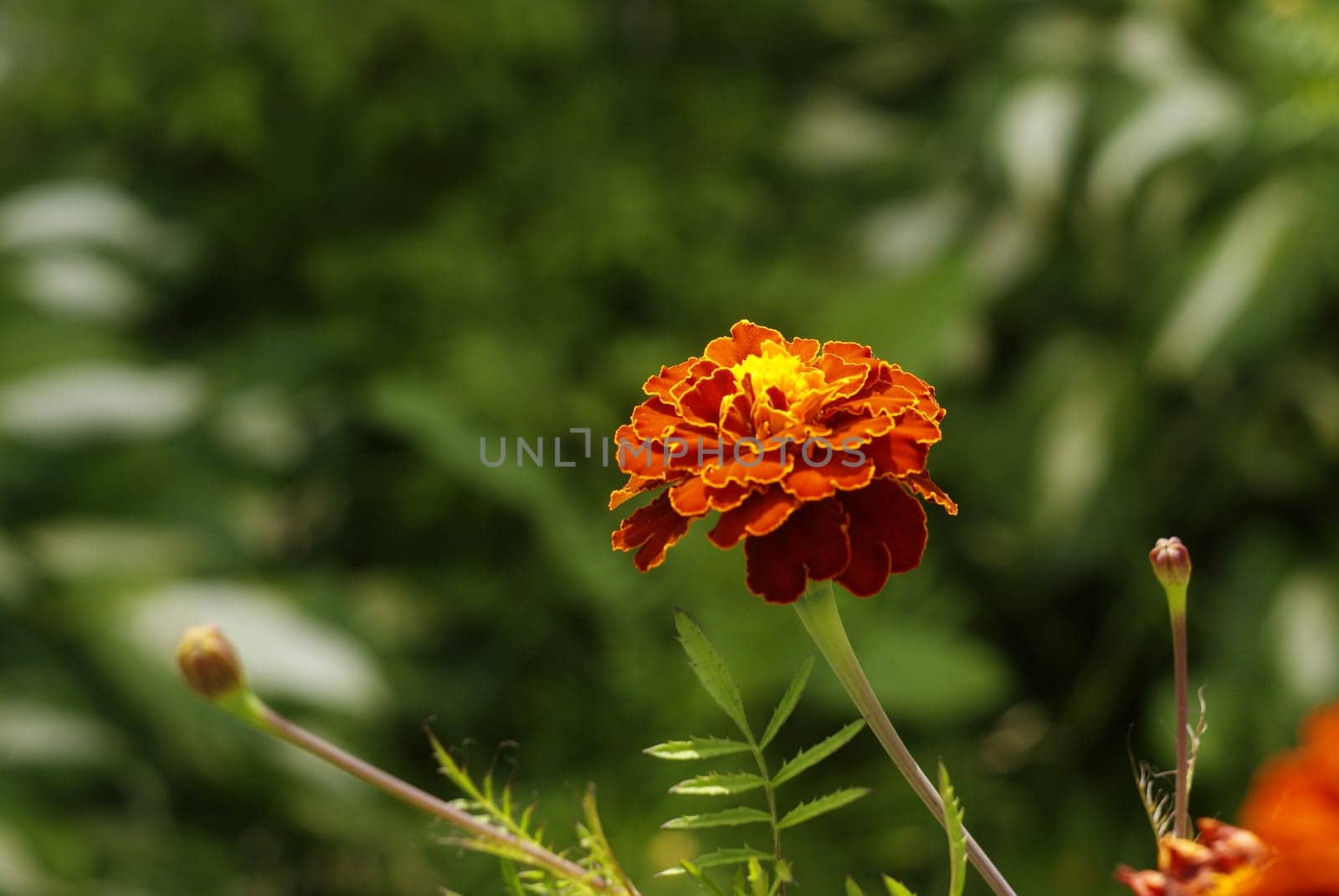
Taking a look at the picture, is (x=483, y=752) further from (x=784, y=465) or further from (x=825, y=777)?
(x=784, y=465)

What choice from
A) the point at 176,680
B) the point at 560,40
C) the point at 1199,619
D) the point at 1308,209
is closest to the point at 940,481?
the point at 1199,619

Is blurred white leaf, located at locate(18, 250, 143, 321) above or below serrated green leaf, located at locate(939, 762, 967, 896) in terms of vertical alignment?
above

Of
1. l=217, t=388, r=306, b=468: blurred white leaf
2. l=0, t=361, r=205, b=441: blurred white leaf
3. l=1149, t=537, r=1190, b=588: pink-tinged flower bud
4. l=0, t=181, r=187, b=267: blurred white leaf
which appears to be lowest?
l=1149, t=537, r=1190, b=588: pink-tinged flower bud

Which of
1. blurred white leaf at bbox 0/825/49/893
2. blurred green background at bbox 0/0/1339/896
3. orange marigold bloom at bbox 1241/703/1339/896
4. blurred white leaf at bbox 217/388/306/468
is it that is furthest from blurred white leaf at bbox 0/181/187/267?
orange marigold bloom at bbox 1241/703/1339/896

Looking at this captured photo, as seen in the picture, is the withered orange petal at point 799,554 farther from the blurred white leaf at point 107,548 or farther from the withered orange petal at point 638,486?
the blurred white leaf at point 107,548

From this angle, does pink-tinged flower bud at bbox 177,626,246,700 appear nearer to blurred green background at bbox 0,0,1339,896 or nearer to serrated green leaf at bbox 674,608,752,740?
serrated green leaf at bbox 674,608,752,740


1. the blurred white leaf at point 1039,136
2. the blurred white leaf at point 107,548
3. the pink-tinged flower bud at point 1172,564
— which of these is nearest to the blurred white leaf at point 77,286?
the blurred white leaf at point 107,548

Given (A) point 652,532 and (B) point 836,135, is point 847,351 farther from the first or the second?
(B) point 836,135
